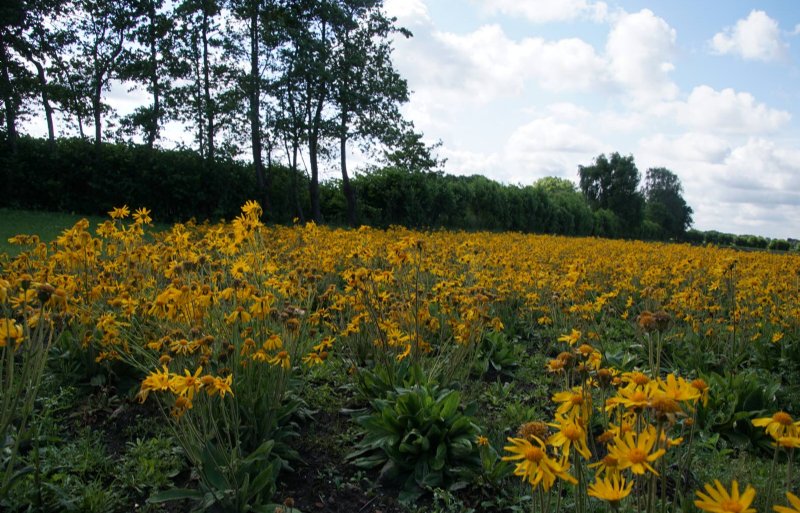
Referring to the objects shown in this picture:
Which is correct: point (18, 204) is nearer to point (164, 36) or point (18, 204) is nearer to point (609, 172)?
point (164, 36)

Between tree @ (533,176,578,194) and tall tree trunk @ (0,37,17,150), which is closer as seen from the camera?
tall tree trunk @ (0,37,17,150)

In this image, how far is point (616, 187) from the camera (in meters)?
48.4

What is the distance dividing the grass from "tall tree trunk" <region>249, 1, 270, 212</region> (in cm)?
332

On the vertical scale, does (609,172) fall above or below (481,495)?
above

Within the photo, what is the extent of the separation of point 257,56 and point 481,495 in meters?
15.1

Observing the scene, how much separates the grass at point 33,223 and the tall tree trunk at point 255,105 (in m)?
3.32

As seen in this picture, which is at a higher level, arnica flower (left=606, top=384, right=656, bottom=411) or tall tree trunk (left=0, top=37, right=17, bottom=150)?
tall tree trunk (left=0, top=37, right=17, bottom=150)

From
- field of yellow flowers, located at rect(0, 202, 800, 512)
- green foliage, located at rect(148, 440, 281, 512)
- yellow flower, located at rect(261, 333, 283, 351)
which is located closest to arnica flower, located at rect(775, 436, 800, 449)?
field of yellow flowers, located at rect(0, 202, 800, 512)

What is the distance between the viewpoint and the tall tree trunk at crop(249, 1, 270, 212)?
15.1 meters

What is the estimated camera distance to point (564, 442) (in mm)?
1418

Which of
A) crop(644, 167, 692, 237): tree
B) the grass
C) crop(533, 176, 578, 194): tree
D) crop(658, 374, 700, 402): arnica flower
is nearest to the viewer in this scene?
crop(658, 374, 700, 402): arnica flower

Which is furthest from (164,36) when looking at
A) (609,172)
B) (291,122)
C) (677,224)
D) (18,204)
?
(677,224)

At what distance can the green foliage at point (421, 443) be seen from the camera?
2.89m

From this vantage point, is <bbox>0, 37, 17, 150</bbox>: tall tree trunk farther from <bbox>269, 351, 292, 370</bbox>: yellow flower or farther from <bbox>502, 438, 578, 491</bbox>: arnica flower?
<bbox>502, 438, 578, 491</bbox>: arnica flower
